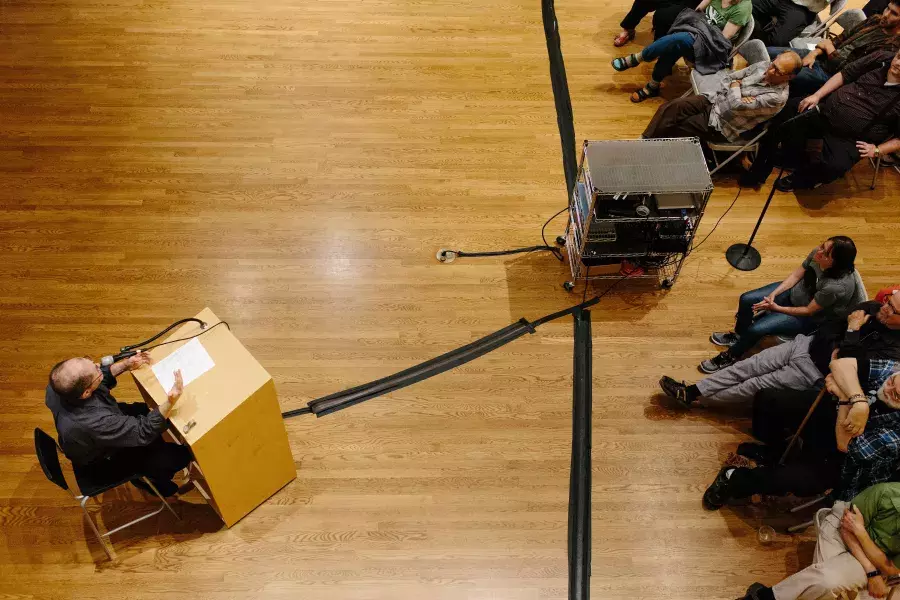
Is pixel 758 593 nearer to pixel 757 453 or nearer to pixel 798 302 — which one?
pixel 757 453

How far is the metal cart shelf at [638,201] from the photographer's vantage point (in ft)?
13.9

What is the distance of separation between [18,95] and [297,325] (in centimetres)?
331

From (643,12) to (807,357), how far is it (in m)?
3.63

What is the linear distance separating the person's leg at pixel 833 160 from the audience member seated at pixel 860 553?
2656 millimetres

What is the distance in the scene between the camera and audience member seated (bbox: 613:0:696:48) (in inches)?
235

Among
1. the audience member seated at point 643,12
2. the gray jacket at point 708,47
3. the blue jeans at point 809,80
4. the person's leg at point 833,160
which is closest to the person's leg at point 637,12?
the audience member seated at point 643,12

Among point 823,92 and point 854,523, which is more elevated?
point 823,92

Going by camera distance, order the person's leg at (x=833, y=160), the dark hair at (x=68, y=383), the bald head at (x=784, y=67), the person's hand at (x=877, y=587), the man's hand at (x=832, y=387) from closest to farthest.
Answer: the dark hair at (x=68, y=383) → the person's hand at (x=877, y=587) → the man's hand at (x=832, y=387) → the bald head at (x=784, y=67) → the person's leg at (x=833, y=160)

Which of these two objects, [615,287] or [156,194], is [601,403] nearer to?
[615,287]

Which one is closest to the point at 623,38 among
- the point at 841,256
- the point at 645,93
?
the point at 645,93

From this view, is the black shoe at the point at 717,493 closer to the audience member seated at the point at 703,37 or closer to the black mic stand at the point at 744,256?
the black mic stand at the point at 744,256

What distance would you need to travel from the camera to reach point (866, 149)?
4.98 metres

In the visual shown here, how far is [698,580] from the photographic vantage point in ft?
12.0

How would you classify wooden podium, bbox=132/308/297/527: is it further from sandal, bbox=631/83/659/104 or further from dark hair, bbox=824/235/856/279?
sandal, bbox=631/83/659/104
